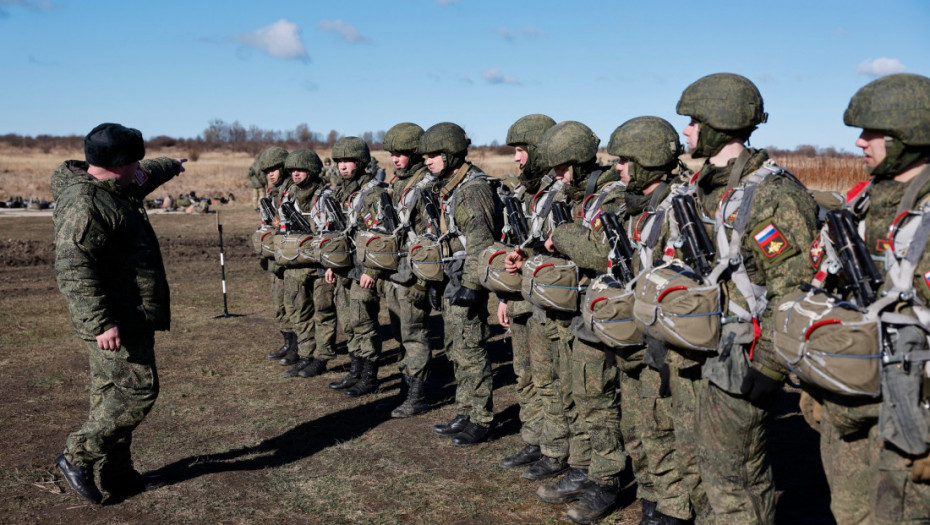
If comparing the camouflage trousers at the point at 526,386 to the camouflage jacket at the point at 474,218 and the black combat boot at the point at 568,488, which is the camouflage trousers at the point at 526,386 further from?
the black combat boot at the point at 568,488

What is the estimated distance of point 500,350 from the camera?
11.3 m

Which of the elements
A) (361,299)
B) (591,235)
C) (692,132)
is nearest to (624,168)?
(591,235)

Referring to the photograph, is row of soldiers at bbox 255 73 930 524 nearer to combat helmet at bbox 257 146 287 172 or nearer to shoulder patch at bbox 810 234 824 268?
shoulder patch at bbox 810 234 824 268

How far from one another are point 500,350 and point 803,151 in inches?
1156

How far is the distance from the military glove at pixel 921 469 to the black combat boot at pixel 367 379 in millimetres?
6607

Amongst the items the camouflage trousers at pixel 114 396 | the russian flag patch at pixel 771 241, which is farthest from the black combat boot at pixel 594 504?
the camouflage trousers at pixel 114 396

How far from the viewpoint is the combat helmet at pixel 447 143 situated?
7.61 m

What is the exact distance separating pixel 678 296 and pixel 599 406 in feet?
5.90

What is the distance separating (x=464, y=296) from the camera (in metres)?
7.24

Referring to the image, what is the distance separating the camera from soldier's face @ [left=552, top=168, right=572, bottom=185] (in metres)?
6.23

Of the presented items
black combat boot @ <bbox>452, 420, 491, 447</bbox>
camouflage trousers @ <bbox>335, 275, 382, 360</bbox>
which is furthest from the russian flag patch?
Answer: camouflage trousers @ <bbox>335, 275, 382, 360</bbox>

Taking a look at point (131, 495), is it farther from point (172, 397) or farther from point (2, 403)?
point (2, 403)

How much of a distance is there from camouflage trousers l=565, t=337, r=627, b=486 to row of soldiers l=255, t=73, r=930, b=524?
1 cm

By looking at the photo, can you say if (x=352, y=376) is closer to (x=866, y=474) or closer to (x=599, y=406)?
(x=599, y=406)
